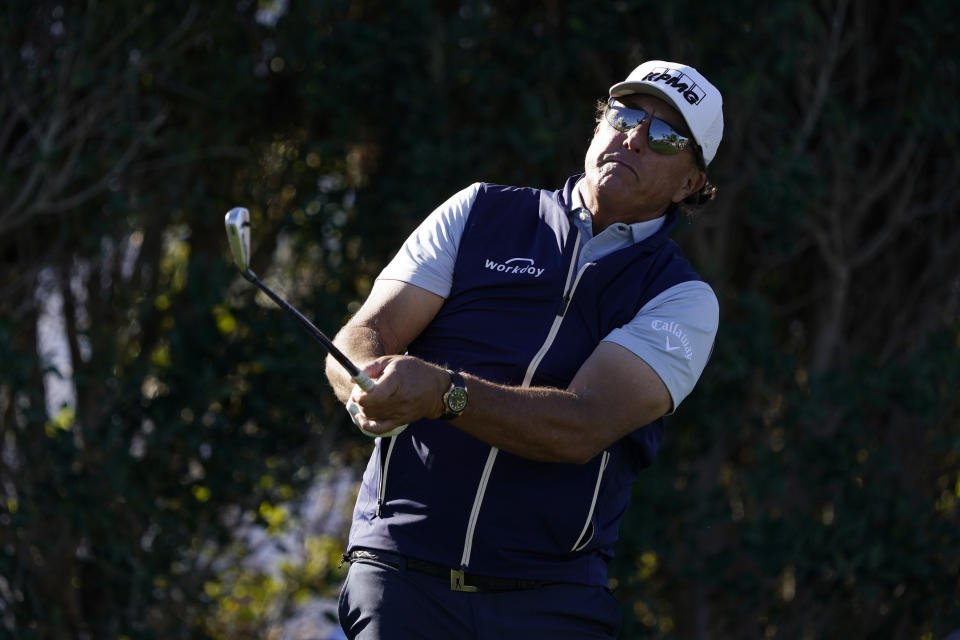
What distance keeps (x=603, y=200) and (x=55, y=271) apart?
3352mm

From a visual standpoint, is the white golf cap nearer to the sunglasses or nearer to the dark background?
the sunglasses

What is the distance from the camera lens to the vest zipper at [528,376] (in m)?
2.79

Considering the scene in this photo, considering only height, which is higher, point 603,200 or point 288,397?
point 603,200

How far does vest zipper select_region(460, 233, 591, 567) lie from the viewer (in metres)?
2.79

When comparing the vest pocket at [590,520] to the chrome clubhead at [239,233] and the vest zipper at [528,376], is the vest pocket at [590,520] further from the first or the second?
the chrome clubhead at [239,233]

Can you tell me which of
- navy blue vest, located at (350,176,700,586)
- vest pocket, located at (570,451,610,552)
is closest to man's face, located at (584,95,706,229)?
navy blue vest, located at (350,176,700,586)

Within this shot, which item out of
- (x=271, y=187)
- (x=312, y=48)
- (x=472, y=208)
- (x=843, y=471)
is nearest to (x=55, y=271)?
(x=271, y=187)

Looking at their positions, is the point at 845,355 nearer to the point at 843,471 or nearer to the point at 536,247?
the point at 843,471

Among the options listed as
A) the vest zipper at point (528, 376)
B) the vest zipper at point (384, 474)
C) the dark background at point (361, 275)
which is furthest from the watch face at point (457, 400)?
the dark background at point (361, 275)

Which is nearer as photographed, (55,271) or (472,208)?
(472,208)

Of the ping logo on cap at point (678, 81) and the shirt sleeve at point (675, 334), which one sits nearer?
the shirt sleeve at point (675, 334)

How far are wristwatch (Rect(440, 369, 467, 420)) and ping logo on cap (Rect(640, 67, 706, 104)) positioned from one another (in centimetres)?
106

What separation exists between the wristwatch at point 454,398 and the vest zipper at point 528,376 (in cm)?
28

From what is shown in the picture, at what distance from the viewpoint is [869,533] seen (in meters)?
5.50
